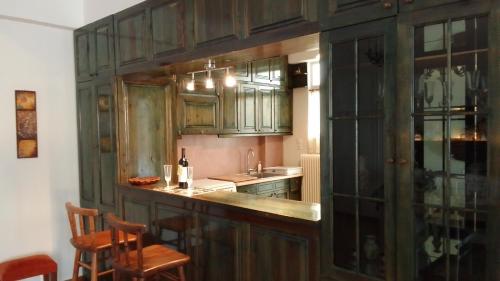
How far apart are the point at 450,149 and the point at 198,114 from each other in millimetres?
3032

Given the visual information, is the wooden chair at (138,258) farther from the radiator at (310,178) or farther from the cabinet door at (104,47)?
the radiator at (310,178)

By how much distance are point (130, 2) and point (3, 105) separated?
154cm

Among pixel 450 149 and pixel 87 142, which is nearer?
pixel 450 149

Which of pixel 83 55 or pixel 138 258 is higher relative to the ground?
pixel 83 55

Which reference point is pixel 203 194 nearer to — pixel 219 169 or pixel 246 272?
pixel 246 272

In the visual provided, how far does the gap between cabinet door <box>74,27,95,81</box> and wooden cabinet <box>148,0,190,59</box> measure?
3.53ft

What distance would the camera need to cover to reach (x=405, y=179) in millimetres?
1620

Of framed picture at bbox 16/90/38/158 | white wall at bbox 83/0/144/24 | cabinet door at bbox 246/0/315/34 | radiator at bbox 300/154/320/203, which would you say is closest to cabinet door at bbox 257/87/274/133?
radiator at bbox 300/154/320/203

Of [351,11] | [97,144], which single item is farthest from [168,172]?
[351,11]

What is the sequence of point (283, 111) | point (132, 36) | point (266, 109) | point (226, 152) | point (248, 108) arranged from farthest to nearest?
point (283, 111) → point (266, 109) → point (226, 152) → point (248, 108) → point (132, 36)

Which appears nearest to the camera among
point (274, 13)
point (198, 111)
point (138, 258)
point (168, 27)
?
point (274, 13)

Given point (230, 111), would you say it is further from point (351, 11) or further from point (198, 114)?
point (351, 11)

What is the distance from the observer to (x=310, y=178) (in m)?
5.12

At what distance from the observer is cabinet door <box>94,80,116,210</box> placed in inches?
136
